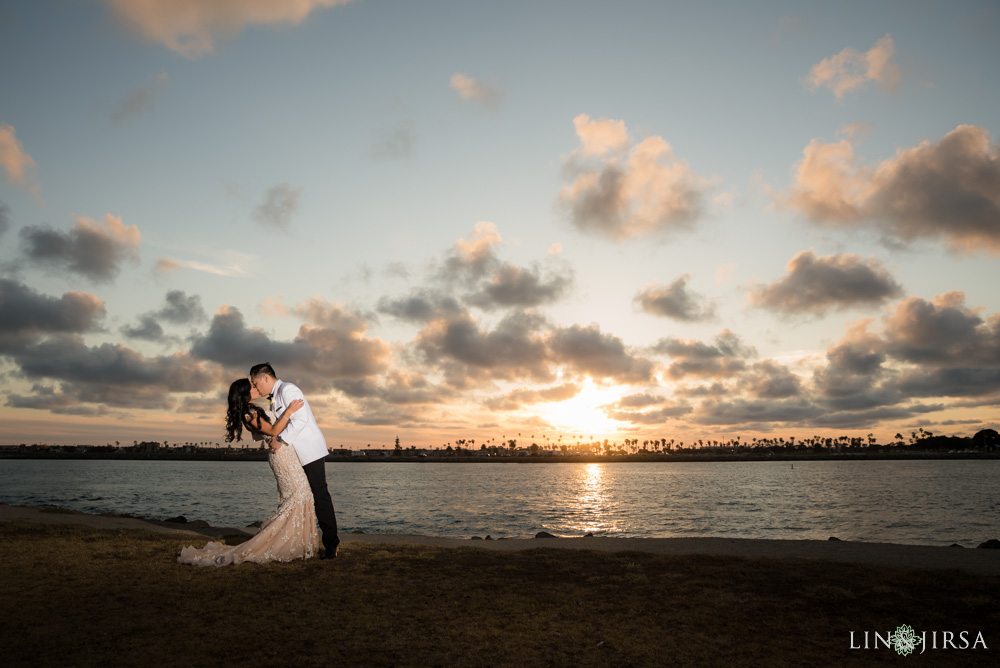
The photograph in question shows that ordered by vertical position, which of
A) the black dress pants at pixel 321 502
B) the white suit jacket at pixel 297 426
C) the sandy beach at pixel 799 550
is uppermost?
the white suit jacket at pixel 297 426

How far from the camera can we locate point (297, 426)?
30.8 ft

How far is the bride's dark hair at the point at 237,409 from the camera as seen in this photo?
30.1ft

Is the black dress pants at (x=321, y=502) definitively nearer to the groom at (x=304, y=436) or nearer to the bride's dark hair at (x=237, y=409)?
the groom at (x=304, y=436)

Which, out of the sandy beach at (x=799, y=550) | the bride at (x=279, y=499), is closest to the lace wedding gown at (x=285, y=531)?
the bride at (x=279, y=499)

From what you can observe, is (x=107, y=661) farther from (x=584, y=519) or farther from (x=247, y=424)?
(x=584, y=519)

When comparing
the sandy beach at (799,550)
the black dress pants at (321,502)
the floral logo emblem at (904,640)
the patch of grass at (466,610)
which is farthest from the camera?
the sandy beach at (799,550)

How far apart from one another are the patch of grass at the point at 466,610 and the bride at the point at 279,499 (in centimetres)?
43

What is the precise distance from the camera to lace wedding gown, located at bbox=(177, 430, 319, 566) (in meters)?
8.89

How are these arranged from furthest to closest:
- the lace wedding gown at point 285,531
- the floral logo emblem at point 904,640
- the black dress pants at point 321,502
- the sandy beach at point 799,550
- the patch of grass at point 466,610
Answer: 1. the sandy beach at point 799,550
2. the black dress pants at point 321,502
3. the lace wedding gown at point 285,531
4. the floral logo emblem at point 904,640
5. the patch of grass at point 466,610

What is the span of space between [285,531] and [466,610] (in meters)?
4.03

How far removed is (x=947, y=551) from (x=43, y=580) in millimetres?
16543

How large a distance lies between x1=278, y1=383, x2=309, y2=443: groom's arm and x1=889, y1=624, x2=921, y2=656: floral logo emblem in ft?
26.6

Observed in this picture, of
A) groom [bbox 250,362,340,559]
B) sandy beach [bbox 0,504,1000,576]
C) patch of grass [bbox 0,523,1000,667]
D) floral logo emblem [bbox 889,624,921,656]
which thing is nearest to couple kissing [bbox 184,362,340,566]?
groom [bbox 250,362,340,559]

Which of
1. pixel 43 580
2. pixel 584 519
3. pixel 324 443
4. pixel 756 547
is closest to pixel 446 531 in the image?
pixel 584 519
